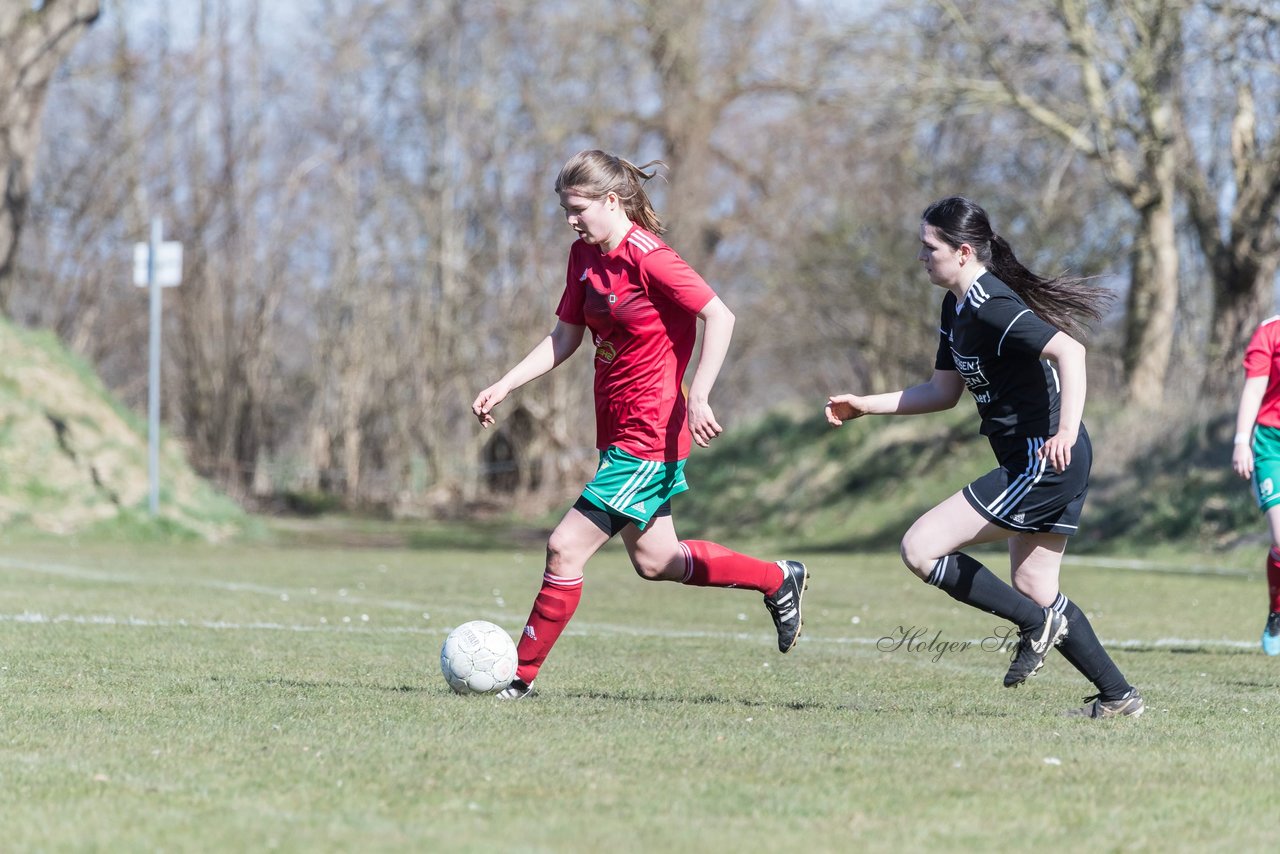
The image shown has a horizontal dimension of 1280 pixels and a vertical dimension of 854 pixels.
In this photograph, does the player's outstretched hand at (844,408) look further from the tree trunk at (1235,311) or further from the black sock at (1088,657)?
the tree trunk at (1235,311)

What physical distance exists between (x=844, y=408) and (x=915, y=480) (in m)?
17.3

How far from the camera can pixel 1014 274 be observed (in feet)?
18.6

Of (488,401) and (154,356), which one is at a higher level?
(488,401)

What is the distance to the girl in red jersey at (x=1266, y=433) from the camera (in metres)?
7.28

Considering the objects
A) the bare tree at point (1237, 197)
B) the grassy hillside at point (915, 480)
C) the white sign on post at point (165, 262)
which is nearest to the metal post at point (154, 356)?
the white sign on post at point (165, 262)

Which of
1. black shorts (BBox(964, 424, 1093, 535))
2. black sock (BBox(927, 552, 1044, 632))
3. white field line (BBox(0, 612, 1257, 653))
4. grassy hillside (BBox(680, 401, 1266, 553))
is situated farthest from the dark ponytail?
grassy hillside (BBox(680, 401, 1266, 553))

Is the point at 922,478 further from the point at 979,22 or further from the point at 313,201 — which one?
the point at 313,201

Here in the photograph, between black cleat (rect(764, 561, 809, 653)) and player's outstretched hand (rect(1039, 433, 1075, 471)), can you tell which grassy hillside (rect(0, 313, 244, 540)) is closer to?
black cleat (rect(764, 561, 809, 653))

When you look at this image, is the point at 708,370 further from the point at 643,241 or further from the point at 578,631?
the point at 578,631

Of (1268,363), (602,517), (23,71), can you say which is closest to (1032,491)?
(602,517)

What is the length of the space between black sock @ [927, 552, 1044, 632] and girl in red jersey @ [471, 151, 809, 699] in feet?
3.24

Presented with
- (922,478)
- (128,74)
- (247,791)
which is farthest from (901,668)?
(128,74)

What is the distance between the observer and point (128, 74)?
25.0m

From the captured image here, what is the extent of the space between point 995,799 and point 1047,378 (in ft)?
6.53
